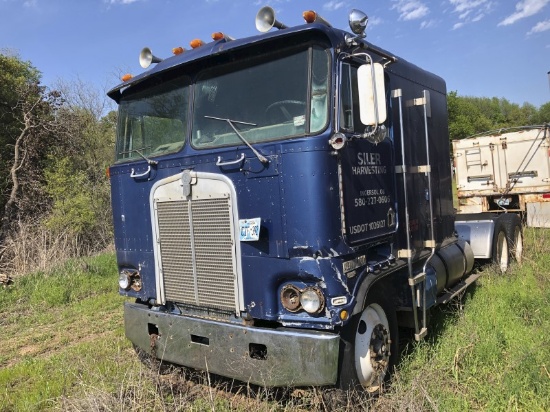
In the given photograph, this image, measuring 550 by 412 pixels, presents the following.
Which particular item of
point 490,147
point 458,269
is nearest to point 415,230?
point 458,269

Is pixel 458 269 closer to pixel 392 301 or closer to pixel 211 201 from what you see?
pixel 392 301

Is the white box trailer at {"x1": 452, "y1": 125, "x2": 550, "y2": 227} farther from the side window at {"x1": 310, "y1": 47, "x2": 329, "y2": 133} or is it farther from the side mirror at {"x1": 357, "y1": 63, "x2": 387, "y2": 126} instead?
the side window at {"x1": 310, "y1": 47, "x2": 329, "y2": 133}

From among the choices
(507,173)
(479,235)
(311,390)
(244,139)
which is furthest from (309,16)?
(507,173)

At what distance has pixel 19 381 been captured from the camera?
4418mm

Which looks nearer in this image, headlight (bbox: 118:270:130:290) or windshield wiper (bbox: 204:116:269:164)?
windshield wiper (bbox: 204:116:269:164)

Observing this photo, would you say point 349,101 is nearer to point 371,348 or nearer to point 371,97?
point 371,97

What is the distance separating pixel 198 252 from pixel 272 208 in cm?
81

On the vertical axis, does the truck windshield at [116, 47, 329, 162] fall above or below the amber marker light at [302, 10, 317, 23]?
below

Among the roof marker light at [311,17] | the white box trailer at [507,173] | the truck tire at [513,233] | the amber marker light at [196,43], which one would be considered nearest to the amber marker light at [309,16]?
the roof marker light at [311,17]

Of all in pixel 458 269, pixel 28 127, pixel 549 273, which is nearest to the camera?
pixel 458 269

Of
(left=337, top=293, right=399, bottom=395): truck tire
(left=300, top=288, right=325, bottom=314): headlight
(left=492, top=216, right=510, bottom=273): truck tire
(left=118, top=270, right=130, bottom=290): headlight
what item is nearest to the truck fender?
(left=492, top=216, right=510, bottom=273): truck tire

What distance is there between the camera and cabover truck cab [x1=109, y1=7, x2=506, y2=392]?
312 centimetres

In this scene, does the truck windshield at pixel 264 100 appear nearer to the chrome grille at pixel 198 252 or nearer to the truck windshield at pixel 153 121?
the truck windshield at pixel 153 121

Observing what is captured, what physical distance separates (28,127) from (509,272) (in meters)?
14.5
